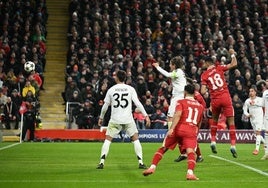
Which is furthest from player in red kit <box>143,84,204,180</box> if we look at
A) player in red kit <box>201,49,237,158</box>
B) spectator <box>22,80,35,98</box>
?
spectator <box>22,80,35,98</box>

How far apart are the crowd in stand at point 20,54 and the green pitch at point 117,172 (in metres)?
9.49

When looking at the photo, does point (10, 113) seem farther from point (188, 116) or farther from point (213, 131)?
point (188, 116)

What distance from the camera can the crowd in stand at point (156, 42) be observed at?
29328mm

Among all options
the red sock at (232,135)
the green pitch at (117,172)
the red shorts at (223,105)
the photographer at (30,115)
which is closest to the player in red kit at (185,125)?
the green pitch at (117,172)

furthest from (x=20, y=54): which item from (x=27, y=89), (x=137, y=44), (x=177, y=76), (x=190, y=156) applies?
(x=190, y=156)

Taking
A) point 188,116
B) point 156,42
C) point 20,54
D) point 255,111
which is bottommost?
point 255,111

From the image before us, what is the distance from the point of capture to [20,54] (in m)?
30.7

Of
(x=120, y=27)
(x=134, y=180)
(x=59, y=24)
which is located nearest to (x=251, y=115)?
(x=134, y=180)

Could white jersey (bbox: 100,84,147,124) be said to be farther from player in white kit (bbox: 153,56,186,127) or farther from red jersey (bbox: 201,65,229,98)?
red jersey (bbox: 201,65,229,98)

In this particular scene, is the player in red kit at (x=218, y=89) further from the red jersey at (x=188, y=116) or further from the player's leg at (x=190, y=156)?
the player's leg at (x=190, y=156)

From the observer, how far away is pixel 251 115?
2219 centimetres

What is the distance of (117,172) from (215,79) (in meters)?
5.17

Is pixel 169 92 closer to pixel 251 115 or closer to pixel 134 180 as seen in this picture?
pixel 251 115

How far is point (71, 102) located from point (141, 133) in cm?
387
